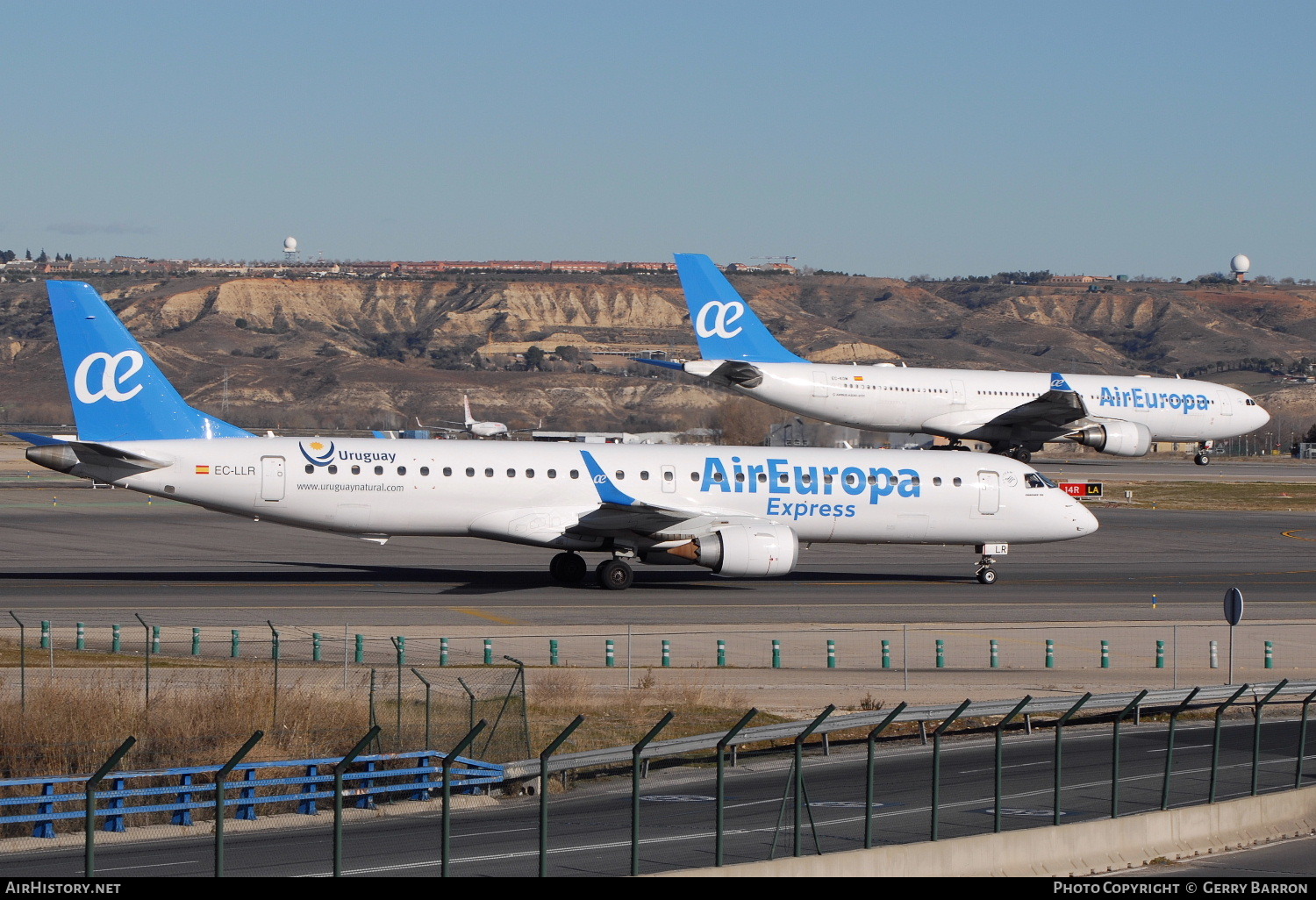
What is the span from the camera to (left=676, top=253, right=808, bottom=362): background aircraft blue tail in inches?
2437

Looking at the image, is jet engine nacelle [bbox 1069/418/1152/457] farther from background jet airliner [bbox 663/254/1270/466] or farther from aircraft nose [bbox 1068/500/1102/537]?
aircraft nose [bbox 1068/500/1102/537]

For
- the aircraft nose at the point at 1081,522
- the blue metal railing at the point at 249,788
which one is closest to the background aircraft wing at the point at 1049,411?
the aircraft nose at the point at 1081,522

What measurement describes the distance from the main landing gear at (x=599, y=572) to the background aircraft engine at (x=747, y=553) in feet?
6.53

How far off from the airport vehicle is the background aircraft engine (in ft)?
0.12

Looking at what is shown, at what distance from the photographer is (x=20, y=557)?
41.9m

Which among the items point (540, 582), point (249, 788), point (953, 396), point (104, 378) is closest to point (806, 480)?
point (540, 582)

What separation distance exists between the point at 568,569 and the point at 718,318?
1031 inches

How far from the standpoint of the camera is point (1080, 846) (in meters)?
15.4

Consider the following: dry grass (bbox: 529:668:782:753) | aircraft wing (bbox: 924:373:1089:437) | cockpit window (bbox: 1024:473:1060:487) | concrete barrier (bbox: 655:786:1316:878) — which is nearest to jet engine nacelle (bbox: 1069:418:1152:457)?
aircraft wing (bbox: 924:373:1089:437)

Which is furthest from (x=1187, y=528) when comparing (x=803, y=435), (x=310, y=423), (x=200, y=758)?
(x=310, y=423)

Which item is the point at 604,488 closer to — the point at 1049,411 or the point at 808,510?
the point at 808,510

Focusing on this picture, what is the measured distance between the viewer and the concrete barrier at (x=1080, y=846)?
13.8 m

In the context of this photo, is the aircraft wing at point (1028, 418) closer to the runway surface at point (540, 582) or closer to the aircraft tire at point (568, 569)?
the runway surface at point (540, 582)
